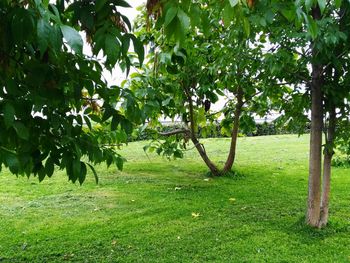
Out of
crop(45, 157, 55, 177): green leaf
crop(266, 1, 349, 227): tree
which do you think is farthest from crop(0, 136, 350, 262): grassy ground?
crop(45, 157, 55, 177): green leaf

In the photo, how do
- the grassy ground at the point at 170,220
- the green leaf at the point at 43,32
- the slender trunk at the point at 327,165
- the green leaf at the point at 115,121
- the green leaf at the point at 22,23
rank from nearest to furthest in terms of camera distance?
the green leaf at the point at 43,32 → the green leaf at the point at 22,23 → the green leaf at the point at 115,121 → the grassy ground at the point at 170,220 → the slender trunk at the point at 327,165

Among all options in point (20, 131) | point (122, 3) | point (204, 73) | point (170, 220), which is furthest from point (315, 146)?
point (20, 131)

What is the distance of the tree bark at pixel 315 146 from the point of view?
3.76m

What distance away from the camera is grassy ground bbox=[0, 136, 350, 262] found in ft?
11.6

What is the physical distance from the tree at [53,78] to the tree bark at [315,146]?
2117mm

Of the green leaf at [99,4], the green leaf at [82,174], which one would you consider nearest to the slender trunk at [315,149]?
the green leaf at [82,174]

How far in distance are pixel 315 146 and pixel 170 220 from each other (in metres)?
1.66

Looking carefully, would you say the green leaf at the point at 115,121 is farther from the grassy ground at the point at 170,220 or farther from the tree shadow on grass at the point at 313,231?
the tree shadow on grass at the point at 313,231

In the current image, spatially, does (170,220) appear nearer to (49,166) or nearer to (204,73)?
(204,73)

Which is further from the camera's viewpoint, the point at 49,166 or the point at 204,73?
the point at 204,73

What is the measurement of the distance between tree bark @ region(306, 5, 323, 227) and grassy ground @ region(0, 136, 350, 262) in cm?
20

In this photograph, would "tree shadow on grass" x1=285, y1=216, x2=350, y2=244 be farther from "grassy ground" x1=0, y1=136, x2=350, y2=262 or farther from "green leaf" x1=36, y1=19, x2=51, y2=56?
"green leaf" x1=36, y1=19, x2=51, y2=56

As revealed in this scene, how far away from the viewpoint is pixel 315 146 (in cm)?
384

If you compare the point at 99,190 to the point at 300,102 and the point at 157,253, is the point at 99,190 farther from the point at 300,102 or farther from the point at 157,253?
the point at 300,102
